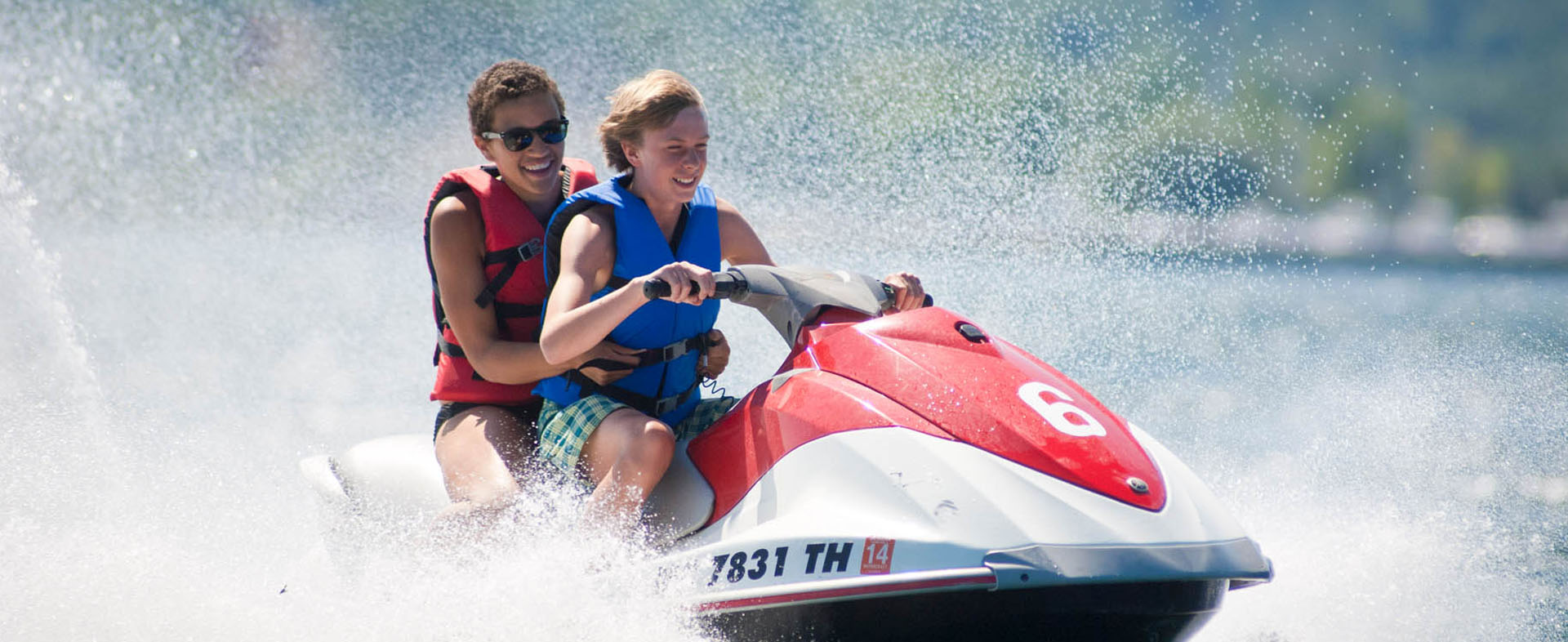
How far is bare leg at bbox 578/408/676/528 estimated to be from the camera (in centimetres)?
311

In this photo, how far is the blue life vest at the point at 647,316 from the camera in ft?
10.9

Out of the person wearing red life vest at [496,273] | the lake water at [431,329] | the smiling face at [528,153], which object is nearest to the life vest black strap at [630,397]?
the person wearing red life vest at [496,273]

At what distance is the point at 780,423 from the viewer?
3.12 metres

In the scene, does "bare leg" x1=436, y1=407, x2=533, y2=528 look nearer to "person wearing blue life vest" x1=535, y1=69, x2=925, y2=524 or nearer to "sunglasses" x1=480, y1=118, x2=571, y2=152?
"person wearing blue life vest" x1=535, y1=69, x2=925, y2=524

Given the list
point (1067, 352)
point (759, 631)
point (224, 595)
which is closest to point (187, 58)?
point (1067, 352)

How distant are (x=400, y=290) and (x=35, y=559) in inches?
193

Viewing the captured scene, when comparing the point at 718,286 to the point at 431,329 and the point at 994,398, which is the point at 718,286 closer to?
the point at 994,398

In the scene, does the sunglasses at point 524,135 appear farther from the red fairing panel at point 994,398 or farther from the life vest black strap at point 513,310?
the red fairing panel at point 994,398

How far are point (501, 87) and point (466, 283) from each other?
558 mm

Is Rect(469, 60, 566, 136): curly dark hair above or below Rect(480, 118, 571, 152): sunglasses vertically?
above

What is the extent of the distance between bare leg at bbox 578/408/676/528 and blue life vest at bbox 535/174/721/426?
9.8 inches

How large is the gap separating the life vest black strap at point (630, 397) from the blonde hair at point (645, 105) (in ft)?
1.91

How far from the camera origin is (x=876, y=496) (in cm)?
288

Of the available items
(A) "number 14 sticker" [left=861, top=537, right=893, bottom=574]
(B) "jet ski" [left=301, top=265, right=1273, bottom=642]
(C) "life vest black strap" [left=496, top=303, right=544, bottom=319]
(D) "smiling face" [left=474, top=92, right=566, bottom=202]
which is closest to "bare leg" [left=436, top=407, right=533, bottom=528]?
(C) "life vest black strap" [left=496, top=303, right=544, bottom=319]
